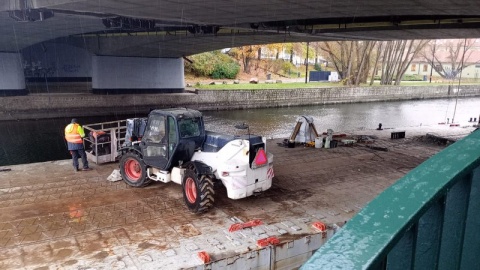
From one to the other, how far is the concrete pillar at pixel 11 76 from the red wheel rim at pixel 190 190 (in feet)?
83.9

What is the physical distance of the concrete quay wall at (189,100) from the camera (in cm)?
2678

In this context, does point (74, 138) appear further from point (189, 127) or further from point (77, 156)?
point (189, 127)

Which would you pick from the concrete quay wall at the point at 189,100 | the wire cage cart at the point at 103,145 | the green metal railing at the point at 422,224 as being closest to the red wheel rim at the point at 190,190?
the wire cage cart at the point at 103,145

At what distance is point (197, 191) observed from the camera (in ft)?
25.3

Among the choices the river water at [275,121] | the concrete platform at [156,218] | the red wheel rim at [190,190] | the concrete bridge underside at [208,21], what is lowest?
the river water at [275,121]

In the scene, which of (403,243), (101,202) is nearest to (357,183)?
(101,202)

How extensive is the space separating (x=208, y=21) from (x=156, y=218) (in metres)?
12.7

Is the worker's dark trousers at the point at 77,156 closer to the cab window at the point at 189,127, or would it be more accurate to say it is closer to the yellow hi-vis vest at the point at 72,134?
the yellow hi-vis vest at the point at 72,134

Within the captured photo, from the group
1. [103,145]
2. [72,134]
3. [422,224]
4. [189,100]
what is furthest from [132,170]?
[189,100]

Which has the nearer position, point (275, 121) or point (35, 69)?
point (275, 121)

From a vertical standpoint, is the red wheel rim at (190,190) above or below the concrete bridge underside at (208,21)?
below

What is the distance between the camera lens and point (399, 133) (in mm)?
17719

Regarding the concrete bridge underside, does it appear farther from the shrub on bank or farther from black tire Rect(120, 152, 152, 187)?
the shrub on bank

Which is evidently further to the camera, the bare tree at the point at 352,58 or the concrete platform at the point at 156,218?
the bare tree at the point at 352,58
